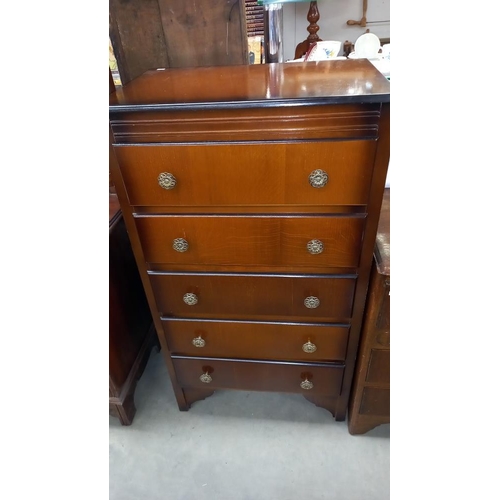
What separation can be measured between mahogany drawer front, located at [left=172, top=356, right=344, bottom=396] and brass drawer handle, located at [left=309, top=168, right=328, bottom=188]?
0.66m

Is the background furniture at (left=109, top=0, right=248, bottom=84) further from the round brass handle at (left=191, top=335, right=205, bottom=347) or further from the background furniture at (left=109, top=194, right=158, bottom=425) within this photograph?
the round brass handle at (left=191, top=335, right=205, bottom=347)

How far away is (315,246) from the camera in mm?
908

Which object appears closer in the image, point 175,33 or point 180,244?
point 180,244

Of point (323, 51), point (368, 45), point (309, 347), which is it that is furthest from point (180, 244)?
point (368, 45)

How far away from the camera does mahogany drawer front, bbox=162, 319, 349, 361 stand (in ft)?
3.60

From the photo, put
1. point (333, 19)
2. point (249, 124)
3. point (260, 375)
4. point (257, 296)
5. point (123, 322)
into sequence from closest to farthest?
point (249, 124), point (257, 296), point (260, 375), point (123, 322), point (333, 19)

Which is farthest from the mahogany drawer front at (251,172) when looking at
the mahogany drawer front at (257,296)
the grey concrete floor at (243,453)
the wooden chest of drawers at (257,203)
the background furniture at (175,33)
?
the grey concrete floor at (243,453)

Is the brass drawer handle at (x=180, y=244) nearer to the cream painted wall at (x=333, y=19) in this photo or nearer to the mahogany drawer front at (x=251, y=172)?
the mahogany drawer front at (x=251, y=172)

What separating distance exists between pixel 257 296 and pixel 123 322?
62 cm

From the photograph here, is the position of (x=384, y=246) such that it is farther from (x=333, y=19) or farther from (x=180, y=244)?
(x=333, y=19)

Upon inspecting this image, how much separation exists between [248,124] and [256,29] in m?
0.77

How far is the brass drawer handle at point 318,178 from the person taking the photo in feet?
2.60
